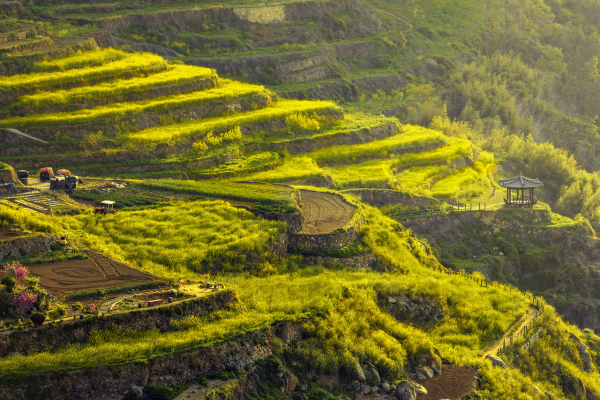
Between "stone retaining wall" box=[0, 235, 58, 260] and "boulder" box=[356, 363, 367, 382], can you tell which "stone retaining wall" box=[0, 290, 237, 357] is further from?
"stone retaining wall" box=[0, 235, 58, 260]

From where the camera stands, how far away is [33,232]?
42406 millimetres

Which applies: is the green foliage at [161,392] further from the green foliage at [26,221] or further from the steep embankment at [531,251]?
the steep embankment at [531,251]

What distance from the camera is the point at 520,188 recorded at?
3125 inches

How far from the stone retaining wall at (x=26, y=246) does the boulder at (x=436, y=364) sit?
2093 centimetres

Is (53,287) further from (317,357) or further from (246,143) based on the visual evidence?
(246,143)

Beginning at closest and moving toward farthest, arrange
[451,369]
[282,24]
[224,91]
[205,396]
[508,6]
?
1. [205,396]
2. [451,369]
3. [224,91]
4. [282,24]
5. [508,6]

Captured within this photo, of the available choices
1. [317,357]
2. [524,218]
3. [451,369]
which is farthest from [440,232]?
[317,357]

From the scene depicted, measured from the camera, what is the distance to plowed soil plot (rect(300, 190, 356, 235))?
55.4m

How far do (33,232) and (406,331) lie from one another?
813 inches

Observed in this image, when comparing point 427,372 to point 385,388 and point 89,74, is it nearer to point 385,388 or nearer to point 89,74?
point 385,388

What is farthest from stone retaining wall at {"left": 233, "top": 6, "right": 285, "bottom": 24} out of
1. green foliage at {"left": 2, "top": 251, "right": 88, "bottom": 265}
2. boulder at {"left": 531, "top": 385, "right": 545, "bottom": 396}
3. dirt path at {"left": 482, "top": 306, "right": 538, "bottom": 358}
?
boulder at {"left": 531, "top": 385, "right": 545, "bottom": 396}

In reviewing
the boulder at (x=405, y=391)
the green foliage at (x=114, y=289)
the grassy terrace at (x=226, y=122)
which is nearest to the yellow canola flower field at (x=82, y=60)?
the grassy terrace at (x=226, y=122)

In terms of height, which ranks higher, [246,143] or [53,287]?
[53,287]

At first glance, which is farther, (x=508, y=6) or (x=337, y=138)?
(x=508, y=6)
